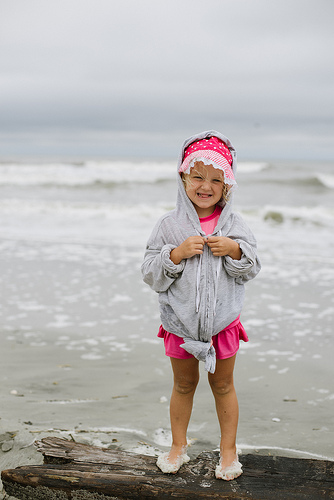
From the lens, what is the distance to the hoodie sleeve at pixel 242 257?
8.91ft

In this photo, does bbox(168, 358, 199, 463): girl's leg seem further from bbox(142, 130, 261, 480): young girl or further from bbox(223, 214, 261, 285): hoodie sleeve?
bbox(223, 214, 261, 285): hoodie sleeve

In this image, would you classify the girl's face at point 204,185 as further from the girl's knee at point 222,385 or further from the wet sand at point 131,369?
the wet sand at point 131,369

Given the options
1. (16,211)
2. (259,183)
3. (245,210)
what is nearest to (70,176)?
(259,183)

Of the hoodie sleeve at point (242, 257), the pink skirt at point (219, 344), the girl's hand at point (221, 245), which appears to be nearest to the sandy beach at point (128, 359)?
the pink skirt at point (219, 344)

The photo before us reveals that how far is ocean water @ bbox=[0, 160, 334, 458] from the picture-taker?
13.1ft

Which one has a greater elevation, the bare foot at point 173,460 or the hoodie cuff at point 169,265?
the hoodie cuff at point 169,265

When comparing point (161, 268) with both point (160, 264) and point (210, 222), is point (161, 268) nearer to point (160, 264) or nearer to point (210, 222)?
point (160, 264)

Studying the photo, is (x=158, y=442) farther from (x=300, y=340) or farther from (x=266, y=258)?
(x=266, y=258)

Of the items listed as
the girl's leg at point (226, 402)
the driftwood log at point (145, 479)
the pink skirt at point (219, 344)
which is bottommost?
the driftwood log at point (145, 479)

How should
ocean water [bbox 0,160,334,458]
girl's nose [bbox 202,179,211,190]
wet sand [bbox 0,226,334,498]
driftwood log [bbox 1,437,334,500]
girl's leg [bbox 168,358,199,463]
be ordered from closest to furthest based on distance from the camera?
driftwood log [bbox 1,437,334,500]
girl's nose [bbox 202,179,211,190]
girl's leg [bbox 168,358,199,463]
wet sand [bbox 0,226,334,498]
ocean water [bbox 0,160,334,458]

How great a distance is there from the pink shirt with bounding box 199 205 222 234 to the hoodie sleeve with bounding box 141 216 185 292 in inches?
7.7

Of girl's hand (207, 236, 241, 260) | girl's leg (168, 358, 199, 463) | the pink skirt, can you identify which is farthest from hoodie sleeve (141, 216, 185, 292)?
girl's leg (168, 358, 199, 463)

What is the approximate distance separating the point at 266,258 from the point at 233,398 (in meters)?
6.68

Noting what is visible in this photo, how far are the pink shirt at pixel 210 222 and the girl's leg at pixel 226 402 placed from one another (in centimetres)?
71
